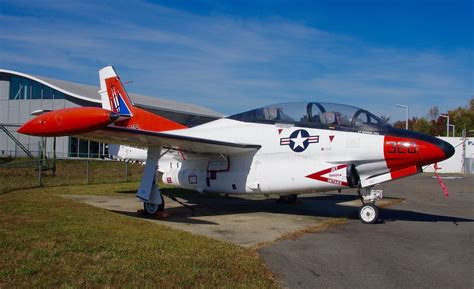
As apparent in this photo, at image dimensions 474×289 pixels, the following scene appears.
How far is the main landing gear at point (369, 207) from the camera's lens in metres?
9.98

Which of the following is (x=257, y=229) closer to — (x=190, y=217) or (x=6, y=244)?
(x=190, y=217)

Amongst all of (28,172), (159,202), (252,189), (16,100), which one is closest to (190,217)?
(159,202)

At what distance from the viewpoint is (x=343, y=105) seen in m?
10.4

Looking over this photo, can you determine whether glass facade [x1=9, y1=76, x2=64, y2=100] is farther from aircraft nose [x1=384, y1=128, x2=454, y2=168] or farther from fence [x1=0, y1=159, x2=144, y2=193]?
aircraft nose [x1=384, y1=128, x2=454, y2=168]

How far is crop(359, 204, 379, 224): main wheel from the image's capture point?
998 cm

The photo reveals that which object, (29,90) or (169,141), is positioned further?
(29,90)

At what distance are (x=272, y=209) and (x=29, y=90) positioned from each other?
31.3 meters

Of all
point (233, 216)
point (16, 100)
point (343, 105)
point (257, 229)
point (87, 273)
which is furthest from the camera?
point (16, 100)

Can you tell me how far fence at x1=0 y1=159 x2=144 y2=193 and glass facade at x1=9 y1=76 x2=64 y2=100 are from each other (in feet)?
35.0

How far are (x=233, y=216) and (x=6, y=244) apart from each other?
5.71 metres

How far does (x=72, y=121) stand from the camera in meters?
8.22

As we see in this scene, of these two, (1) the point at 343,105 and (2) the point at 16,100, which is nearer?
(1) the point at 343,105

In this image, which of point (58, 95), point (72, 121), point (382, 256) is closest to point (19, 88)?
point (58, 95)

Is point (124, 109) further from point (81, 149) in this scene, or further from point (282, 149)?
point (81, 149)
